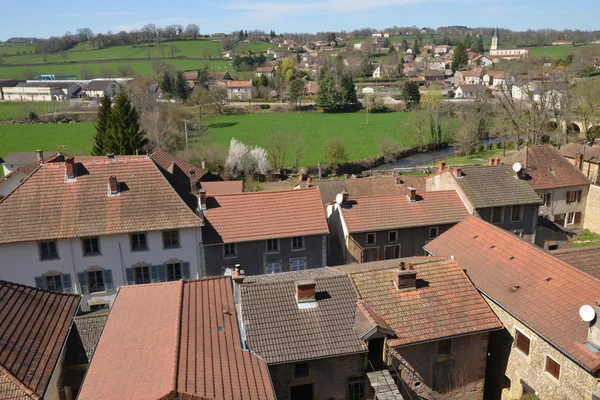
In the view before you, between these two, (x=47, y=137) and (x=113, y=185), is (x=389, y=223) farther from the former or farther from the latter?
(x=47, y=137)

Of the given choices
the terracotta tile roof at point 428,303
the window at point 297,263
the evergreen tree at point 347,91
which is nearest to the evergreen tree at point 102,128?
the window at point 297,263

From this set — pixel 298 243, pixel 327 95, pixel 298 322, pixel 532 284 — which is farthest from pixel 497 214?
pixel 327 95

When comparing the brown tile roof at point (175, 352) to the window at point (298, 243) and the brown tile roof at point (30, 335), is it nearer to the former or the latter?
the brown tile roof at point (30, 335)

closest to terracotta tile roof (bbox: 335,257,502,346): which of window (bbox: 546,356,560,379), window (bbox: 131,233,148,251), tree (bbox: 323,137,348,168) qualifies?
window (bbox: 546,356,560,379)

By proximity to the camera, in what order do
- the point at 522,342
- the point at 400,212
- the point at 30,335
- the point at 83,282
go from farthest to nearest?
1. the point at 400,212
2. the point at 83,282
3. the point at 522,342
4. the point at 30,335

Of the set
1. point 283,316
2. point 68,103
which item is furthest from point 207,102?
point 283,316
